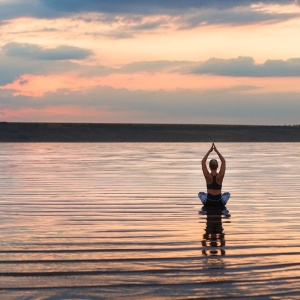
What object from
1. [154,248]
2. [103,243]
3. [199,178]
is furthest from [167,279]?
[199,178]

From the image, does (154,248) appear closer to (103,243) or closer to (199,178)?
(103,243)

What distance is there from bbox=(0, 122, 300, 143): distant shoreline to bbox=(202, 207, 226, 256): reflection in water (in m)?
108

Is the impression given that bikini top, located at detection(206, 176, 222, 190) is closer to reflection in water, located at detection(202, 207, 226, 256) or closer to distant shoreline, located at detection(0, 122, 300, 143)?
reflection in water, located at detection(202, 207, 226, 256)

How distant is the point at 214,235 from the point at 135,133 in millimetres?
120552

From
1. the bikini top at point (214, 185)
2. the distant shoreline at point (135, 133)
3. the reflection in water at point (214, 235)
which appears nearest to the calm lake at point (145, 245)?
the reflection in water at point (214, 235)

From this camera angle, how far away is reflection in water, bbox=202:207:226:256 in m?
11.3

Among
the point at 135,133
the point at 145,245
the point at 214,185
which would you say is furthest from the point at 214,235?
the point at 135,133

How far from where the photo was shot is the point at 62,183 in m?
26.9

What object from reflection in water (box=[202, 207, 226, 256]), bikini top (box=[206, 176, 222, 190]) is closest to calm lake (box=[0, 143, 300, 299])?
reflection in water (box=[202, 207, 226, 256])

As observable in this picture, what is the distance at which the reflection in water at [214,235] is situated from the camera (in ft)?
37.2

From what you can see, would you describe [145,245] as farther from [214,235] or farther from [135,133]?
[135,133]

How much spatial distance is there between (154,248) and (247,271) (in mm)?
2250

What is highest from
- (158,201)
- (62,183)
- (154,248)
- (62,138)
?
(62,138)

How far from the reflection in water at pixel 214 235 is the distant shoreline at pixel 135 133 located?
108 meters
